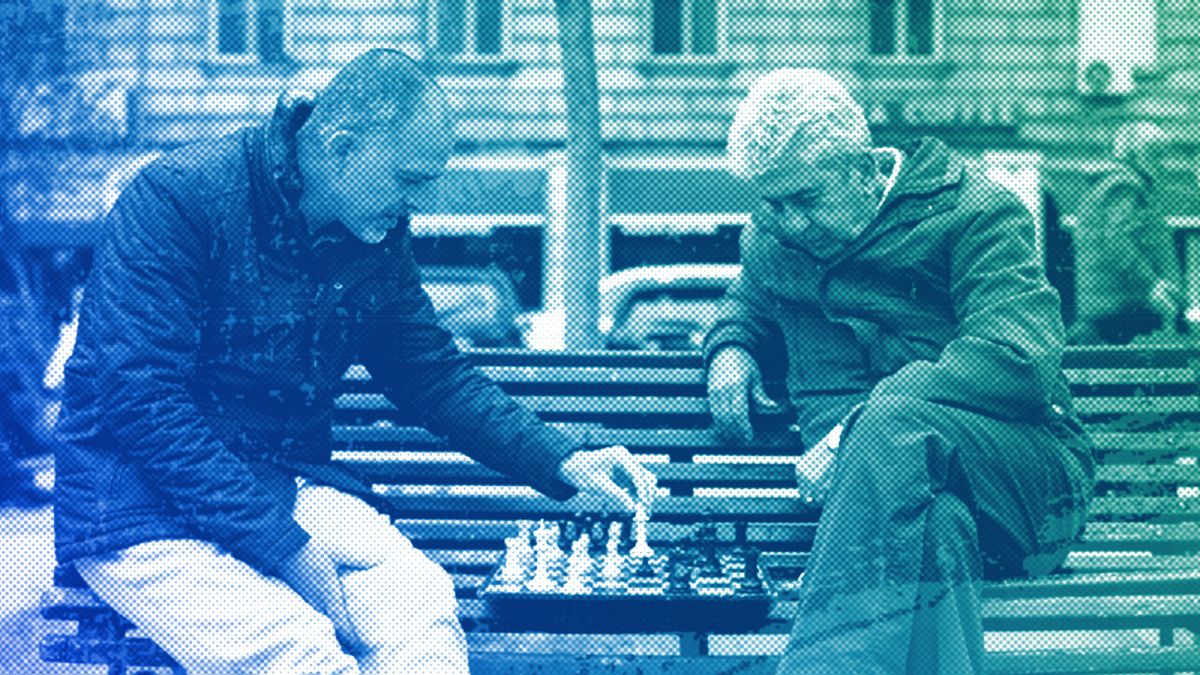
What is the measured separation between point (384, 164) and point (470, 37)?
155cm

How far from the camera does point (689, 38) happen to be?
3.77 meters

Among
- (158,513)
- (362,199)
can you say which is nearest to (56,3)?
(362,199)

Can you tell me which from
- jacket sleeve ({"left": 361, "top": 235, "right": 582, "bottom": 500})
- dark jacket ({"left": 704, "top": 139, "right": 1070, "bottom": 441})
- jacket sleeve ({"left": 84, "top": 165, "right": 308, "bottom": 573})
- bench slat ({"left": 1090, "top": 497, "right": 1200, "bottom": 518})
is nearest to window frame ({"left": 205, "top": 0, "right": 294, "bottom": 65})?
jacket sleeve ({"left": 361, "top": 235, "right": 582, "bottom": 500})

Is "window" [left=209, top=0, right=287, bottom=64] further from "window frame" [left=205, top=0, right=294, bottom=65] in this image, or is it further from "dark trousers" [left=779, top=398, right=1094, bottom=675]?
"dark trousers" [left=779, top=398, right=1094, bottom=675]

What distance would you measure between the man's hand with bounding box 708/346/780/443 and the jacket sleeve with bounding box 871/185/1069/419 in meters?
0.57

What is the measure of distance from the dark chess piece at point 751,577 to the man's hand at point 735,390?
33 cm

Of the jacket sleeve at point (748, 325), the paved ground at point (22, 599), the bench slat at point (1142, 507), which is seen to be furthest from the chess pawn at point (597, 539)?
the paved ground at point (22, 599)

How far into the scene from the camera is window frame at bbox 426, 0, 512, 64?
3.48 m

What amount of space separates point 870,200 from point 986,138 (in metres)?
2.64

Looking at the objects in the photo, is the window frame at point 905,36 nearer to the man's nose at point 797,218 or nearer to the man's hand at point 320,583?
the man's nose at point 797,218

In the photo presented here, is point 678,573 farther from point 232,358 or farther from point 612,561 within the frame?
point 232,358

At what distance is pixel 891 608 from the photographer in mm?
2008

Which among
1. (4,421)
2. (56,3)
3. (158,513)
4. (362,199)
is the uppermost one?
(56,3)

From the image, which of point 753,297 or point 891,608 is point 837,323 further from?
point 891,608
